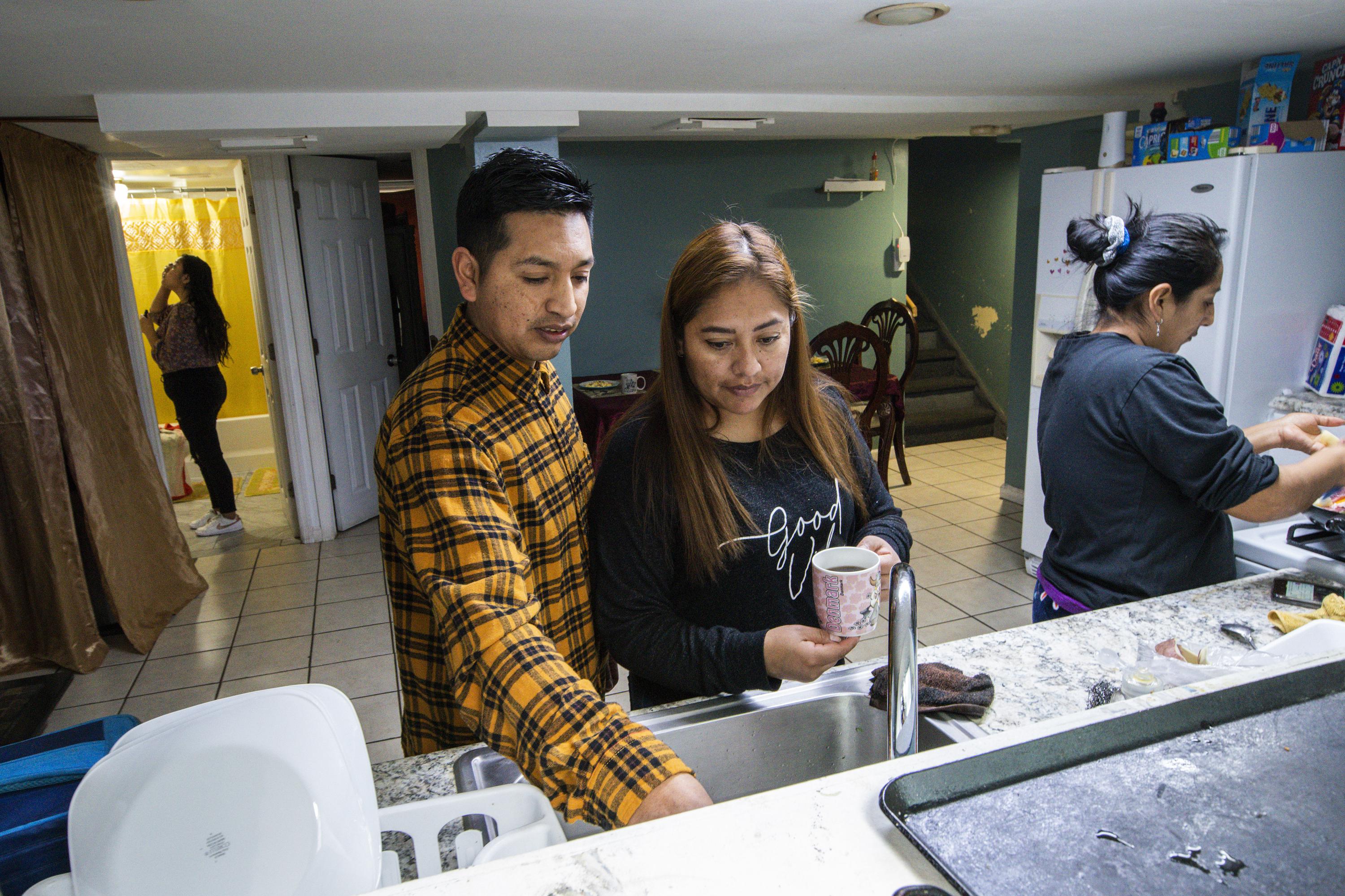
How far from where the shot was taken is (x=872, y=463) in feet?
5.14

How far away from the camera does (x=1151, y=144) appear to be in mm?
3336

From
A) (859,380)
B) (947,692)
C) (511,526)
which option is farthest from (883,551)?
(859,380)

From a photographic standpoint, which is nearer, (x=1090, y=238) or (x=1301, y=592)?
(x=1301, y=592)

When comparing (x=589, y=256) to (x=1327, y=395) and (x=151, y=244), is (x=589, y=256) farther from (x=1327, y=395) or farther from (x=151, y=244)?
(x=151, y=244)

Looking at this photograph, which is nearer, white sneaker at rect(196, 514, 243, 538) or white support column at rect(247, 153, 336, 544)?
white support column at rect(247, 153, 336, 544)

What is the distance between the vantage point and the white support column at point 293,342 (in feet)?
15.2

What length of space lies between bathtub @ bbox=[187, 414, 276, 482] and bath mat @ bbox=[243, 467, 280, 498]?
196 millimetres

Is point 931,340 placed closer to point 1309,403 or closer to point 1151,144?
point 1151,144

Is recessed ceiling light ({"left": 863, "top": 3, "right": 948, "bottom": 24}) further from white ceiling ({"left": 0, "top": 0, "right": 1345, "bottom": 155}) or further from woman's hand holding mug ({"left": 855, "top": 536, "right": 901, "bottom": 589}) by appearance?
woman's hand holding mug ({"left": 855, "top": 536, "right": 901, "bottom": 589})

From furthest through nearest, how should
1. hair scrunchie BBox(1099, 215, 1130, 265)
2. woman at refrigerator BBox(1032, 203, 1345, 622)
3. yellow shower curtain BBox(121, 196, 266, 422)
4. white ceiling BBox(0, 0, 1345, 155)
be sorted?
yellow shower curtain BBox(121, 196, 266, 422)
white ceiling BBox(0, 0, 1345, 155)
hair scrunchie BBox(1099, 215, 1130, 265)
woman at refrigerator BBox(1032, 203, 1345, 622)

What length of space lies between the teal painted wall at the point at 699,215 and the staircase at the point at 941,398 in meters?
1.18

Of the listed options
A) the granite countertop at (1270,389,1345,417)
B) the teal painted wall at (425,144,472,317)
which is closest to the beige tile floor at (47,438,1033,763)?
the granite countertop at (1270,389,1345,417)

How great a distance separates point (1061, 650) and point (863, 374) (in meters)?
3.90

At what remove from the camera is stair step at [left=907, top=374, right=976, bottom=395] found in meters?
7.03
